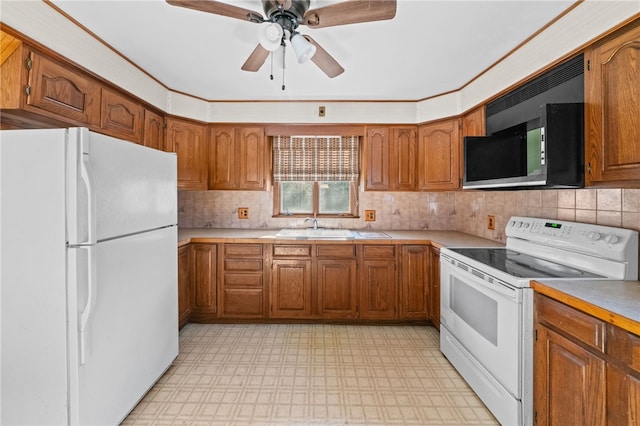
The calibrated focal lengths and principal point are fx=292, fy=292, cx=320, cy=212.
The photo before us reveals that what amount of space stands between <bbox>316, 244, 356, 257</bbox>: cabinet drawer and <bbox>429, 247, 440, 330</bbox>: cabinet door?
745mm

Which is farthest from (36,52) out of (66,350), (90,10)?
(66,350)

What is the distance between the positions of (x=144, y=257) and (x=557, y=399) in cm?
223

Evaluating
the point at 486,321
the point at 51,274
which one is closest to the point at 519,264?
the point at 486,321

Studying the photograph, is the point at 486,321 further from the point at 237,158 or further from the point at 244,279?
the point at 237,158

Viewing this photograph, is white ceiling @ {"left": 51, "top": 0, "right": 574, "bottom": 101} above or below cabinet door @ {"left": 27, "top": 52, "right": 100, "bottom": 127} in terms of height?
above

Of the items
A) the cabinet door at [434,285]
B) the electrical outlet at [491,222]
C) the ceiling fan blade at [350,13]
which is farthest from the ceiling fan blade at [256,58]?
the electrical outlet at [491,222]

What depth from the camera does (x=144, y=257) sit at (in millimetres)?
1759

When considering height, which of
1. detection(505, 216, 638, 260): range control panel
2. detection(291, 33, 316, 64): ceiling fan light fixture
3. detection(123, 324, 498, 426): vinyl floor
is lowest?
detection(123, 324, 498, 426): vinyl floor

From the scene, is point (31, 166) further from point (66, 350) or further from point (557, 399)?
point (557, 399)

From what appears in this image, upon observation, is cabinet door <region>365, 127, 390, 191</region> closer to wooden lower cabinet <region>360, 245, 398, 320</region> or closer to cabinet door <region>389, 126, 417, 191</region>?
cabinet door <region>389, 126, 417, 191</region>

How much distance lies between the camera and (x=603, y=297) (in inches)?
46.7

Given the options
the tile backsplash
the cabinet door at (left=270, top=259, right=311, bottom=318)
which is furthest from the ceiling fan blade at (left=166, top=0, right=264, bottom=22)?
the tile backsplash

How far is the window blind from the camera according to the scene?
3.35 meters

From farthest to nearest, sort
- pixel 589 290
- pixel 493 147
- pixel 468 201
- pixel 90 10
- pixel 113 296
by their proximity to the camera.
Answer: pixel 468 201, pixel 493 147, pixel 90 10, pixel 113 296, pixel 589 290
